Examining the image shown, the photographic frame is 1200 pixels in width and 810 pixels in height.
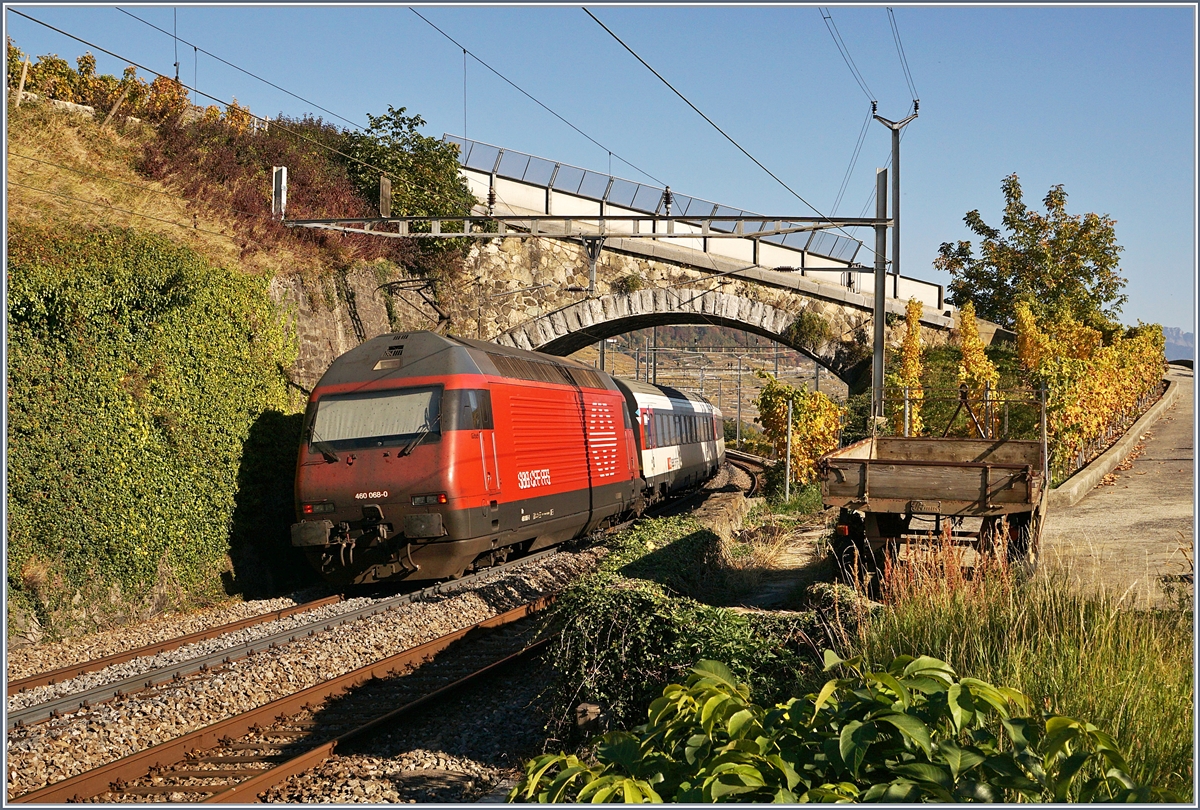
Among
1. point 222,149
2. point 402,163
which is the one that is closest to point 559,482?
point 222,149

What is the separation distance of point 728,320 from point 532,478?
1659 cm

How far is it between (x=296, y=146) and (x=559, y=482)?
557 inches

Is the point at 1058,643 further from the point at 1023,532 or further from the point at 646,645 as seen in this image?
the point at 1023,532

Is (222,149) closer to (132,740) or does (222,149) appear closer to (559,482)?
(559,482)

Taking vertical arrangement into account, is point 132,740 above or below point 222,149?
below

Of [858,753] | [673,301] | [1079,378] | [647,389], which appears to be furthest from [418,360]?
[673,301]

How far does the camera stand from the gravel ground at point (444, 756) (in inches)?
255

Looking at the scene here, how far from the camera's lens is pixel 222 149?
21.1m

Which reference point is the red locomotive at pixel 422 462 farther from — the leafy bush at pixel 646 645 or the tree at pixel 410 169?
Answer: the tree at pixel 410 169

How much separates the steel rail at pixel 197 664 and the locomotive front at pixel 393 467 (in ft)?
2.09

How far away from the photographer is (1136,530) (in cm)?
1418

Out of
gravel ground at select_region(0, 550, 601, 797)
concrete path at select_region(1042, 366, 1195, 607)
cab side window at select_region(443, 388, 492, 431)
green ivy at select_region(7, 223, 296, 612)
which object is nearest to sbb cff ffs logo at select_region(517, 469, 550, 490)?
cab side window at select_region(443, 388, 492, 431)

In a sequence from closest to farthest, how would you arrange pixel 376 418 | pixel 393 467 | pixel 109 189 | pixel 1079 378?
pixel 393 467 → pixel 376 418 → pixel 109 189 → pixel 1079 378

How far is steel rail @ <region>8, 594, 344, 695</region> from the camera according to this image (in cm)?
916
